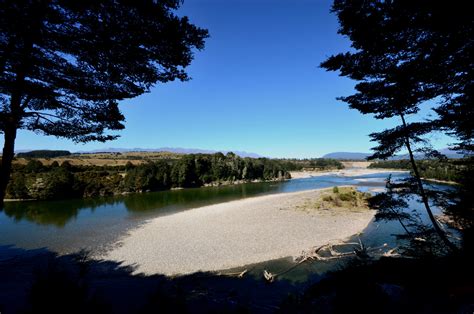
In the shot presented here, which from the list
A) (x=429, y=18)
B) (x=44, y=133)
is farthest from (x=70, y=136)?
(x=429, y=18)

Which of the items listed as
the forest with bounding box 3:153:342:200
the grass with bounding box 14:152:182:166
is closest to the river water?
the forest with bounding box 3:153:342:200

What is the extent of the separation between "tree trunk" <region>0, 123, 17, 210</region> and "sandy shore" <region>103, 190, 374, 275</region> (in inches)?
348

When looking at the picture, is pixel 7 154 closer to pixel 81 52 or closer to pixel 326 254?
pixel 81 52

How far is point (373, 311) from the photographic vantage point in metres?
3.83

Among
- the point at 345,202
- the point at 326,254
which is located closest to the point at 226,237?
the point at 326,254

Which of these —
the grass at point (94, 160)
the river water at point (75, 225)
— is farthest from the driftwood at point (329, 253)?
the grass at point (94, 160)

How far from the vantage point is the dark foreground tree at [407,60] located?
181 inches

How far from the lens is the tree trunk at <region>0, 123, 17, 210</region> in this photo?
4.48 meters

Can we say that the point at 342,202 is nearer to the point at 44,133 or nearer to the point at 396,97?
the point at 396,97

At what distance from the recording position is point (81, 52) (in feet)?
15.2

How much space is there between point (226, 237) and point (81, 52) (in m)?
14.6

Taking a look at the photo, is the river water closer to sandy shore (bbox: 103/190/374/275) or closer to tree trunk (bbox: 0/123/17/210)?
sandy shore (bbox: 103/190/374/275)

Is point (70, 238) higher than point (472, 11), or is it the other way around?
point (472, 11)

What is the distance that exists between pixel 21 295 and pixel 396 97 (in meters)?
15.2
